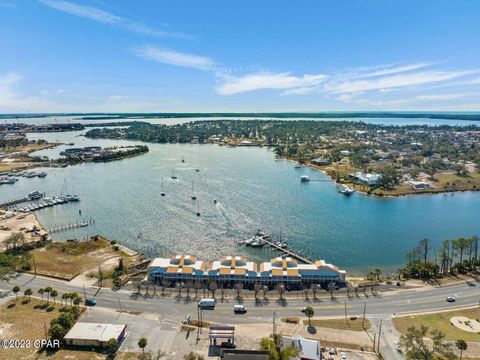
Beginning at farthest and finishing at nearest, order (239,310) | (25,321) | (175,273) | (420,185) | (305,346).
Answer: (420,185) → (175,273) → (239,310) → (25,321) → (305,346)

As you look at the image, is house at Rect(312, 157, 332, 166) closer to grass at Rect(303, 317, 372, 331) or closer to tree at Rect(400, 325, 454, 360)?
grass at Rect(303, 317, 372, 331)

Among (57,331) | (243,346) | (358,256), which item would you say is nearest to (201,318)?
(243,346)

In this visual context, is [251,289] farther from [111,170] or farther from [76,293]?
[111,170]

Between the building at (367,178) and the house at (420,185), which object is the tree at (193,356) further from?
the house at (420,185)

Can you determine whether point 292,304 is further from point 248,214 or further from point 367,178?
point 367,178

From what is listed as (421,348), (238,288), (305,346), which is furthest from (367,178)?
(305,346)

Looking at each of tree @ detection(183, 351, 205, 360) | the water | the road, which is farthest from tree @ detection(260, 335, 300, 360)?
the water
